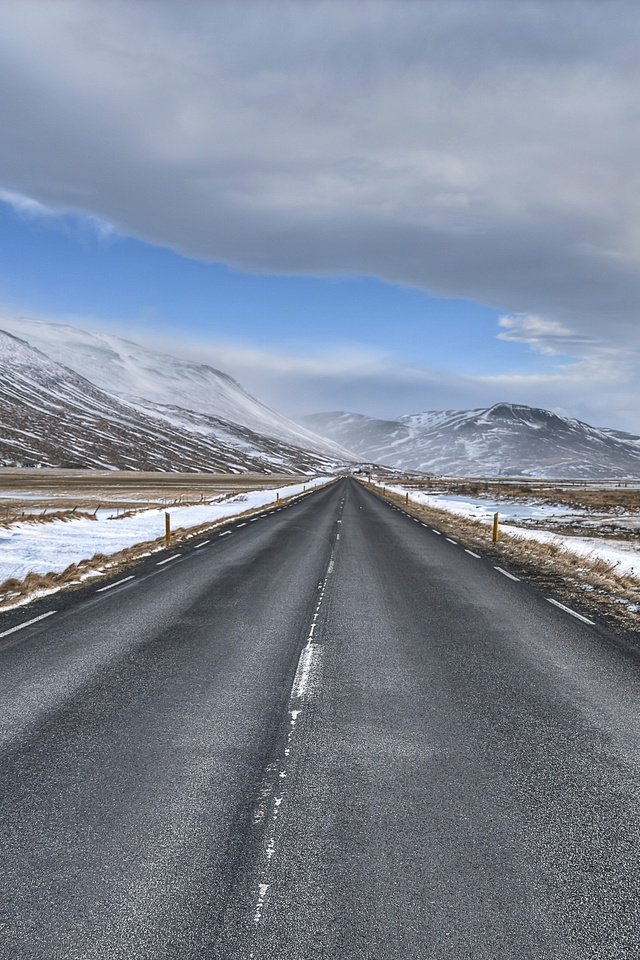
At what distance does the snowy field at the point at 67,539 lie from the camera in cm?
1479

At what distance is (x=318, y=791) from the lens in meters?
4.16

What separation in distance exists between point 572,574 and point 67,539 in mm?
16037

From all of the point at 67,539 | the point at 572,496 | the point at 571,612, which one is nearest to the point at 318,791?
the point at 571,612

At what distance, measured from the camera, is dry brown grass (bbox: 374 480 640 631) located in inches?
419

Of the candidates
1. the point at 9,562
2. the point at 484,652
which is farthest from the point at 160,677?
the point at 9,562

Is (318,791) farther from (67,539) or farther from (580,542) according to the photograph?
(580,542)

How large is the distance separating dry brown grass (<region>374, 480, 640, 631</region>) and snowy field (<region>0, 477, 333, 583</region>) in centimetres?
1165

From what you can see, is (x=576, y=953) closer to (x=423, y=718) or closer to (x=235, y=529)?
(x=423, y=718)

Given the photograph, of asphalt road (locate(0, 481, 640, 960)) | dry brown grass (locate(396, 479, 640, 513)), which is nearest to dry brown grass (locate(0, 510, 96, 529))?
asphalt road (locate(0, 481, 640, 960))

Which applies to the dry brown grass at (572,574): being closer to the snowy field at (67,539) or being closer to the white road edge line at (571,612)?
the white road edge line at (571,612)

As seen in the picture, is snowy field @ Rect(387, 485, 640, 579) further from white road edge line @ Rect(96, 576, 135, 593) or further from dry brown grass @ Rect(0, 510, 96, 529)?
dry brown grass @ Rect(0, 510, 96, 529)

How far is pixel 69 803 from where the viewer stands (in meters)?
3.99

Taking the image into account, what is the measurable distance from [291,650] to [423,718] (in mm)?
2512

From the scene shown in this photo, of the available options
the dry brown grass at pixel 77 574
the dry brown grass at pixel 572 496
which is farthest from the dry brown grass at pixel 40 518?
the dry brown grass at pixel 572 496
